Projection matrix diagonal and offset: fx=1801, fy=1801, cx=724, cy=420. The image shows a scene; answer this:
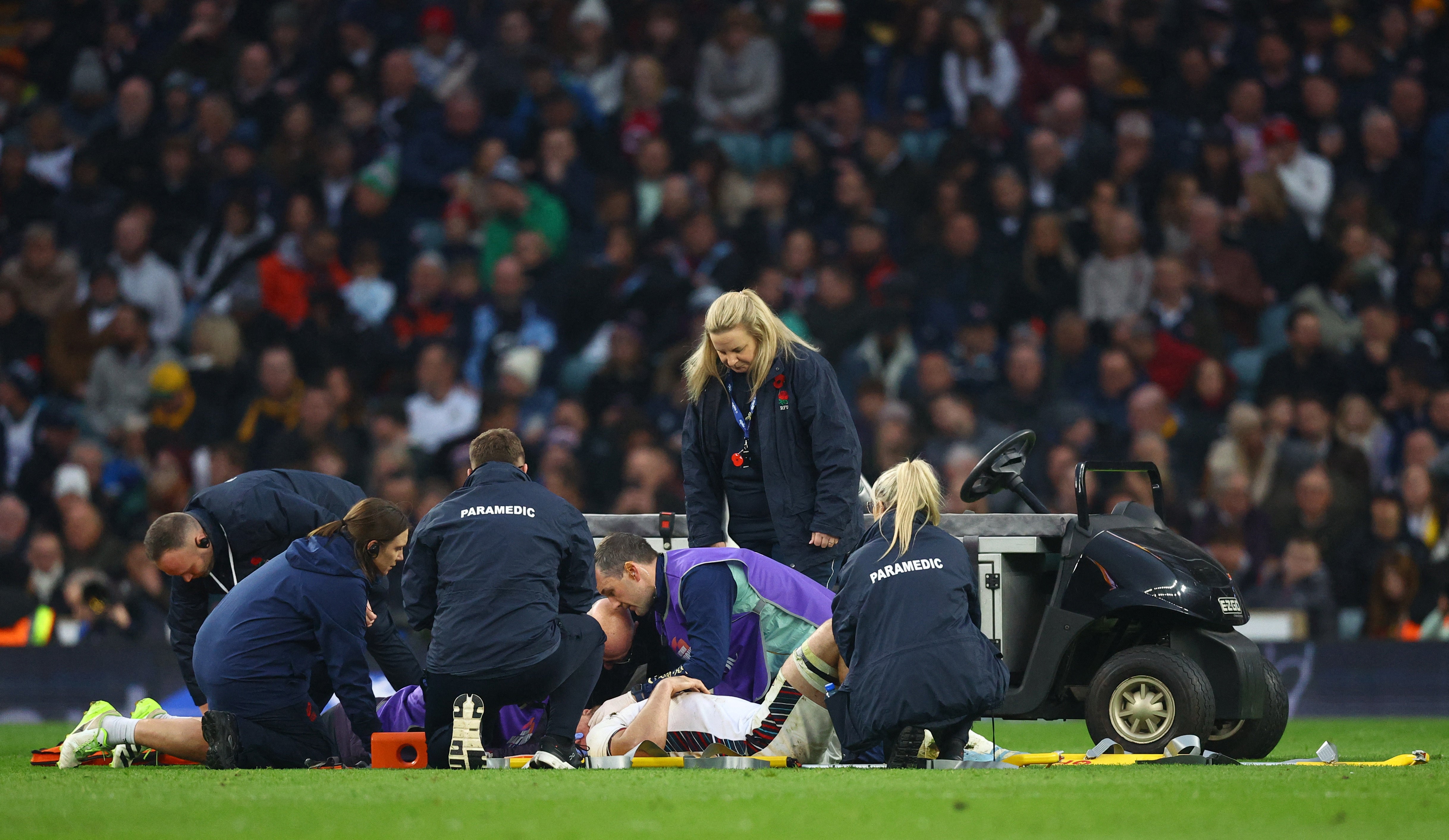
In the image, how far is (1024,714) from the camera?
8219mm

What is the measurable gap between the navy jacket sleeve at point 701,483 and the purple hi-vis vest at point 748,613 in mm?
513

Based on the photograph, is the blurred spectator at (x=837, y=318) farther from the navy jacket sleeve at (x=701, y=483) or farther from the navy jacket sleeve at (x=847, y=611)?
the navy jacket sleeve at (x=847, y=611)

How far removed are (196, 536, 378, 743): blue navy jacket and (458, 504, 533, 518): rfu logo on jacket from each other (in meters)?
0.56

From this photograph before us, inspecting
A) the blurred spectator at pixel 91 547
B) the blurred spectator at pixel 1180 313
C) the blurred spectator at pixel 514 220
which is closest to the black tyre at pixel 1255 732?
the blurred spectator at pixel 1180 313

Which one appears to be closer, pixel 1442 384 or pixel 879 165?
pixel 1442 384

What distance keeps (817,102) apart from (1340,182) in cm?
431

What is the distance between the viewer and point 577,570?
7.77 m

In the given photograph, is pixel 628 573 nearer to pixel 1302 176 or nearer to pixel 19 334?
pixel 19 334

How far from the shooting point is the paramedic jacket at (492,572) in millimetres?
7441

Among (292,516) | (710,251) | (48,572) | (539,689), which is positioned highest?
(710,251)

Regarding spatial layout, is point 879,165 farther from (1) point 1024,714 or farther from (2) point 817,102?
(1) point 1024,714

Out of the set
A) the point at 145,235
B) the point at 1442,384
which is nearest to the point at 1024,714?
the point at 1442,384

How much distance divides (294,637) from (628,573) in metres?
1.46

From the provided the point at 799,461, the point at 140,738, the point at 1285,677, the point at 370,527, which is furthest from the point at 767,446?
the point at 1285,677
